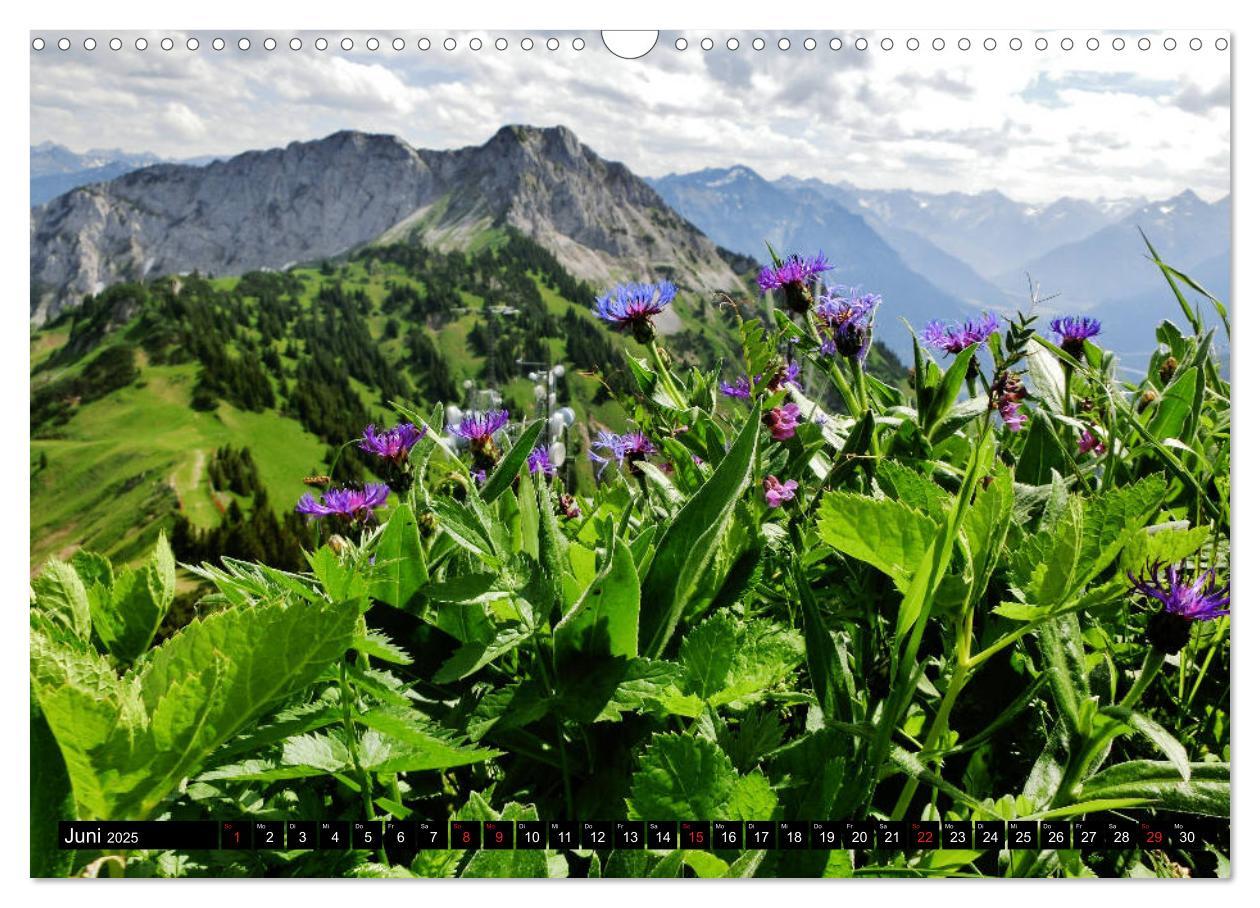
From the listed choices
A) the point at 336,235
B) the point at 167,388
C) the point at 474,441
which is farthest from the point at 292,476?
the point at 336,235

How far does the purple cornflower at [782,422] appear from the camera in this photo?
1322mm

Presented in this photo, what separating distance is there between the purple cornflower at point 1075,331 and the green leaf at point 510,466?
47.4 inches

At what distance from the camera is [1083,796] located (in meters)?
0.97

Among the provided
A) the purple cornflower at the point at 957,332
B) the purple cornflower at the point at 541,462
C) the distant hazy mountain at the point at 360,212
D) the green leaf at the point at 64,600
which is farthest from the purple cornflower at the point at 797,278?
the distant hazy mountain at the point at 360,212

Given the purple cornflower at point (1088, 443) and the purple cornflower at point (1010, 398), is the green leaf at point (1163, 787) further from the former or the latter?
the purple cornflower at point (1088, 443)

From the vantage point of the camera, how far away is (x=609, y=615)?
99cm

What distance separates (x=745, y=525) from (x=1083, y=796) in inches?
19.1

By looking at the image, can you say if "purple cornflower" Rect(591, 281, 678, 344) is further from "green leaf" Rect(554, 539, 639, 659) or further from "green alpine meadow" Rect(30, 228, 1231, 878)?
"green leaf" Rect(554, 539, 639, 659)

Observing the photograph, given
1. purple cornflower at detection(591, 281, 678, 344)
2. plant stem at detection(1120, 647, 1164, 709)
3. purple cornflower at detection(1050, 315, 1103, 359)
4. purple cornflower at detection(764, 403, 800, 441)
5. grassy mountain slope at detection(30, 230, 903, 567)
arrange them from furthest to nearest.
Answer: grassy mountain slope at detection(30, 230, 903, 567), purple cornflower at detection(1050, 315, 1103, 359), purple cornflower at detection(591, 281, 678, 344), purple cornflower at detection(764, 403, 800, 441), plant stem at detection(1120, 647, 1164, 709)

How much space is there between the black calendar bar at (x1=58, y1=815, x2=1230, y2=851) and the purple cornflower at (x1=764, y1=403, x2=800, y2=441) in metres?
0.55

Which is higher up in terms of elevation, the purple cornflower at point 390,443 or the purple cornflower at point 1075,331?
the purple cornflower at point 1075,331

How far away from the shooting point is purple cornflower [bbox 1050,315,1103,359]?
176cm

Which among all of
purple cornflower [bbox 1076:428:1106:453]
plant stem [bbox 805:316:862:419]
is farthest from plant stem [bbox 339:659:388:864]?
purple cornflower [bbox 1076:428:1106:453]

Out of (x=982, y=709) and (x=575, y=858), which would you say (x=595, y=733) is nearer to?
(x=575, y=858)
